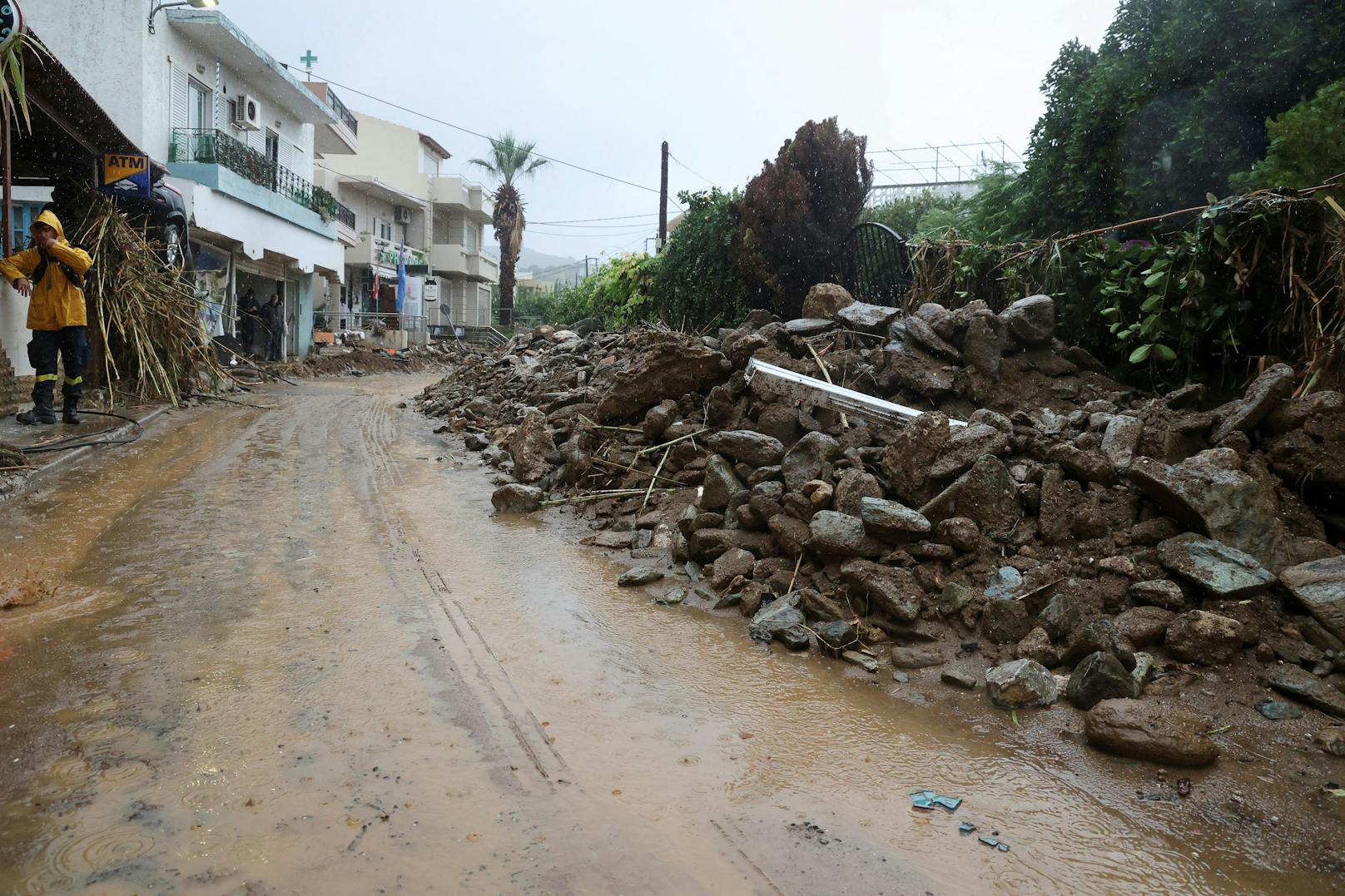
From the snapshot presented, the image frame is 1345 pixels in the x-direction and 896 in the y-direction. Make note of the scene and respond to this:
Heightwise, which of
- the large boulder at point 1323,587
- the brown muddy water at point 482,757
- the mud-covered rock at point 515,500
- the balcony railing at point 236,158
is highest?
the balcony railing at point 236,158

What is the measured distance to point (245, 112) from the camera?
69.1ft

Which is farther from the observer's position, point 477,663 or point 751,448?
point 751,448

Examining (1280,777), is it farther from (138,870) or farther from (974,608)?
(138,870)

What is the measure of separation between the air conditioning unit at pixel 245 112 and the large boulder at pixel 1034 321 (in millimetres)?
20386

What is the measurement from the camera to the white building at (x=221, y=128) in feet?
54.6

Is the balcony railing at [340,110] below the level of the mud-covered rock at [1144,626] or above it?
above

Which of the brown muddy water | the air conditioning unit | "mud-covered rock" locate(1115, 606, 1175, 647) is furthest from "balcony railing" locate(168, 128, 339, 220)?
"mud-covered rock" locate(1115, 606, 1175, 647)

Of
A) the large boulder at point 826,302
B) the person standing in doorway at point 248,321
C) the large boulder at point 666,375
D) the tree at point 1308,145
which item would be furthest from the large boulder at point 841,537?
the person standing in doorway at point 248,321

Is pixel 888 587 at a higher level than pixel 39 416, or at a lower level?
lower

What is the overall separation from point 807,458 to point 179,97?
1877 centimetres

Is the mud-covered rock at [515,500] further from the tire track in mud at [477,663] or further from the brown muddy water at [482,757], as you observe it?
the brown muddy water at [482,757]

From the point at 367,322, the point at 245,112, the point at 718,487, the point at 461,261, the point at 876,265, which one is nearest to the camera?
the point at 718,487

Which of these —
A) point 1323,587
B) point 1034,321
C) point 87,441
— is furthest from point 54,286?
point 1323,587

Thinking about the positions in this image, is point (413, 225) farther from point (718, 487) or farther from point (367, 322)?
point (718, 487)
